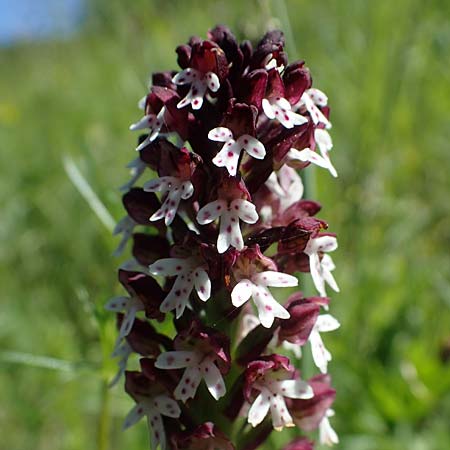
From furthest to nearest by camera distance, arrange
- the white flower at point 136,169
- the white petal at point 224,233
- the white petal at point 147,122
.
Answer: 1. the white flower at point 136,169
2. the white petal at point 147,122
3. the white petal at point 224,233

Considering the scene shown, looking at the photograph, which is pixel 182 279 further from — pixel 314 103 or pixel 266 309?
pixel 314 103

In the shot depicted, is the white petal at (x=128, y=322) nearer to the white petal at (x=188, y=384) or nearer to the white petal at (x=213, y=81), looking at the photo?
the white petal at (x=188, y=384)

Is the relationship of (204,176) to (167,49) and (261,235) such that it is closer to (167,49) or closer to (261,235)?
(261,235)

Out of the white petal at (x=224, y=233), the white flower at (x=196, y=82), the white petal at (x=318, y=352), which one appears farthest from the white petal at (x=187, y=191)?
the white petal at (x=318, y=352)

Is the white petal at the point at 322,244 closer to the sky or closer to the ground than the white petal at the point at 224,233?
closer to the ground

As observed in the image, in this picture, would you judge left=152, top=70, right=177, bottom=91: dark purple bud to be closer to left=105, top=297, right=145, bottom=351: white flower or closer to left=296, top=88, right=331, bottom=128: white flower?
left=296, top=88, right=331, bottom=128: white flower

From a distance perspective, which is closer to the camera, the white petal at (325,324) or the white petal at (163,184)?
the white petal at (163,184)
